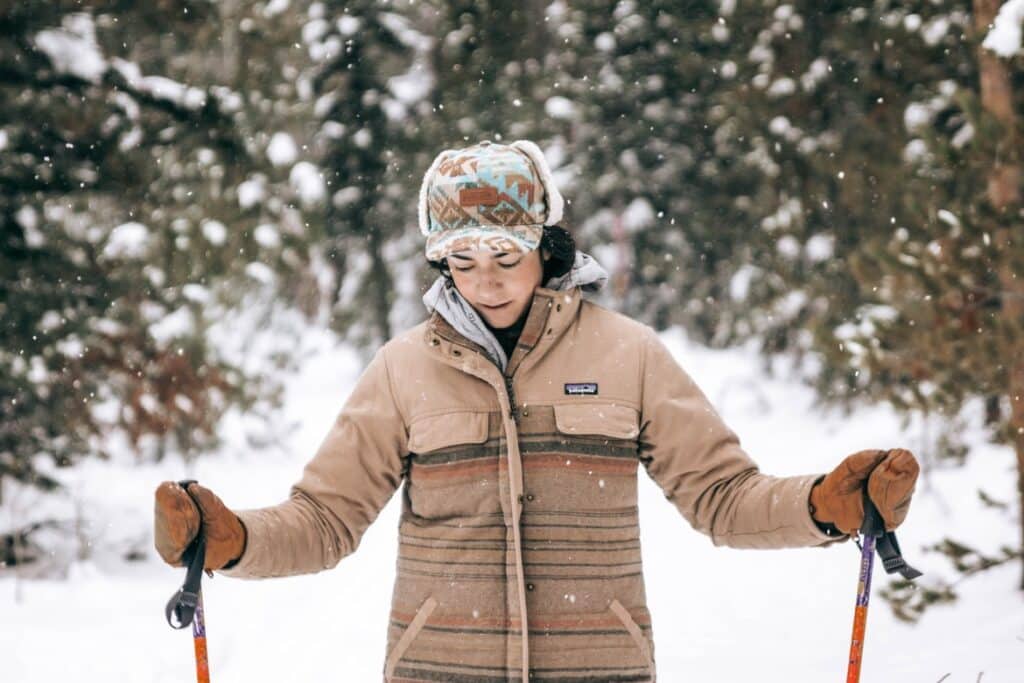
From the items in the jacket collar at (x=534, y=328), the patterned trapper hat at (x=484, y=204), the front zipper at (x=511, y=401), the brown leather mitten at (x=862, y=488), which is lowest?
the brown leather mitten at (x=862, y=488)

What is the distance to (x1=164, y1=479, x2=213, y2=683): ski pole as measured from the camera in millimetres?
2252

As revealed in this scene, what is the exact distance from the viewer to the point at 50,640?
6.55 metres

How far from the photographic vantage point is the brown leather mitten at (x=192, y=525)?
2252 millimetres

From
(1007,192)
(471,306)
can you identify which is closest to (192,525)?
(471,306)

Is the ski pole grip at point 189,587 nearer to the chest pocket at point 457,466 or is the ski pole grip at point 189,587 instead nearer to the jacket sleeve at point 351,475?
the jacket sleeve at point 351,475

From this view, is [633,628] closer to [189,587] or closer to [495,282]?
[495,282]

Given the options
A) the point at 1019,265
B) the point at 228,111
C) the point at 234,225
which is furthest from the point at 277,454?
the point at 1019,265

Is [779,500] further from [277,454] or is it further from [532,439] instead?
[277,454]

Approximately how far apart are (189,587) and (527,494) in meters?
0.76

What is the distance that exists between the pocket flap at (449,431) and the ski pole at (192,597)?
1.78 feet

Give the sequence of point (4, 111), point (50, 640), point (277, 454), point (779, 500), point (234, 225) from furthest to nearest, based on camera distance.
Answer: point (277, 454) < point (234, 225) < point (4, 111) < point (50, 640) < point (779, 500)

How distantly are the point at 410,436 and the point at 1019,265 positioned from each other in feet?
13.1

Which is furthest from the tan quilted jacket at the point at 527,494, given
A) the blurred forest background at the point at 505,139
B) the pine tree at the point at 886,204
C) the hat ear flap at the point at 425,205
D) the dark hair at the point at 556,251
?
the blurred forest background at the point at 505,139

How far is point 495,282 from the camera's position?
8.68 feet
